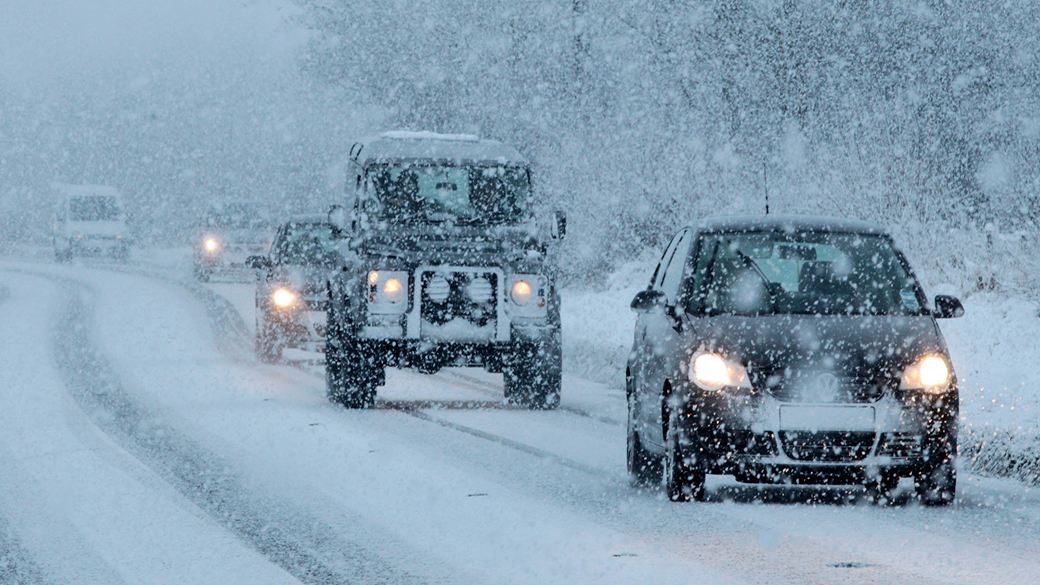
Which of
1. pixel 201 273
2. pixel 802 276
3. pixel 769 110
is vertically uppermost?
pixel 769 110

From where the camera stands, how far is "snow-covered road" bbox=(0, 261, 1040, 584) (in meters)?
6.77

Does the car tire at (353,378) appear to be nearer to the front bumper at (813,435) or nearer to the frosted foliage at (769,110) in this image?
the front bumper at (813,435)

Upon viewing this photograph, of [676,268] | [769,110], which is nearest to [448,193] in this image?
[676,268]

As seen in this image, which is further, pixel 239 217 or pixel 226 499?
pixel 239 217

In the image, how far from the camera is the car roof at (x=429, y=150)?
14453 mm

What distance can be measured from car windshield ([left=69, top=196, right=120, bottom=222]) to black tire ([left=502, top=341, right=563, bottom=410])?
3692cm

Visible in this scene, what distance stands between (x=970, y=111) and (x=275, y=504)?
60.8 ft

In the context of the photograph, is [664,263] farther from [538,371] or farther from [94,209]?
[94,209]

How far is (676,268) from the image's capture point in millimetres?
9500

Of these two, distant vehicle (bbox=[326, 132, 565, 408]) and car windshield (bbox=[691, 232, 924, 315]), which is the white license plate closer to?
car windshield (bbox=[691, 232, 924, 315])

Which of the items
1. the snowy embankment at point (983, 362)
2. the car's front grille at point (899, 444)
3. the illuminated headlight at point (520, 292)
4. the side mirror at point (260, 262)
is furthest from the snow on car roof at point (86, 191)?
the car's front grille at point (899, 444)

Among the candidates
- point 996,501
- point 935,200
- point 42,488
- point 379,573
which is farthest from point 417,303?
point 935,200

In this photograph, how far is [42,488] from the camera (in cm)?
905

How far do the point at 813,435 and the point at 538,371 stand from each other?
5.89 metres
